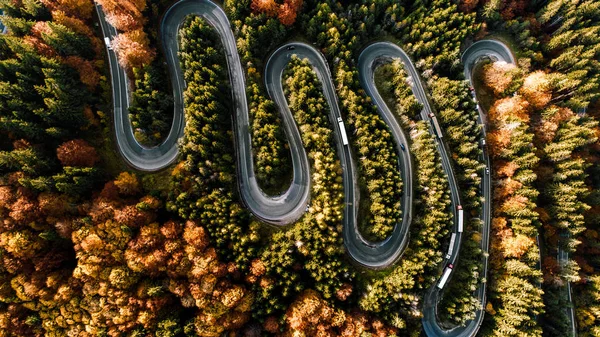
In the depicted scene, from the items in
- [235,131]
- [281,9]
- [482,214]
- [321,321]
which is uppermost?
[281,9]

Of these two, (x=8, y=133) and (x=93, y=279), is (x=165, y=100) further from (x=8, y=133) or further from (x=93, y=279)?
(x=93, y=279)

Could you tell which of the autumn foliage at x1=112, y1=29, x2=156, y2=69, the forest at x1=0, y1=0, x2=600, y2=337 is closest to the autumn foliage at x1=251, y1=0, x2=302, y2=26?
the forest at x1=0, y1=0, x2=600, y2=337

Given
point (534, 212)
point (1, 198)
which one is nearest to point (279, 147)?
point (1, 198)

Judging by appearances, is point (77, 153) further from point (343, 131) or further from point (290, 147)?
point (343, 131)

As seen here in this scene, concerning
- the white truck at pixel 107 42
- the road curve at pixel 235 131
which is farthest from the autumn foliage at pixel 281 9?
the white truck at pixel 107 42

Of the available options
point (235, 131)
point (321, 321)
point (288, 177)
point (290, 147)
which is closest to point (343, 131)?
point (290, 147)

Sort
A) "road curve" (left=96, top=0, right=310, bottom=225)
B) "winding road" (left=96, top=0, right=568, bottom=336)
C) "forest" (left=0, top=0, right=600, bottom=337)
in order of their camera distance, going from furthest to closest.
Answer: "winding road" (left=96, top=0, right=568, bottom=336) < "road curve" (left=96, top=0, right=310, bottom=225) < "forest" (left=0, top=0, right=600, bottom=337)

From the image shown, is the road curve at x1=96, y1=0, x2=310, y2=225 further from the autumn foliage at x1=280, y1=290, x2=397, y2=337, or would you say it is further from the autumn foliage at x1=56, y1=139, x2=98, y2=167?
the autumn foliage at x1=280, y1=290, x2=397, y2=337
